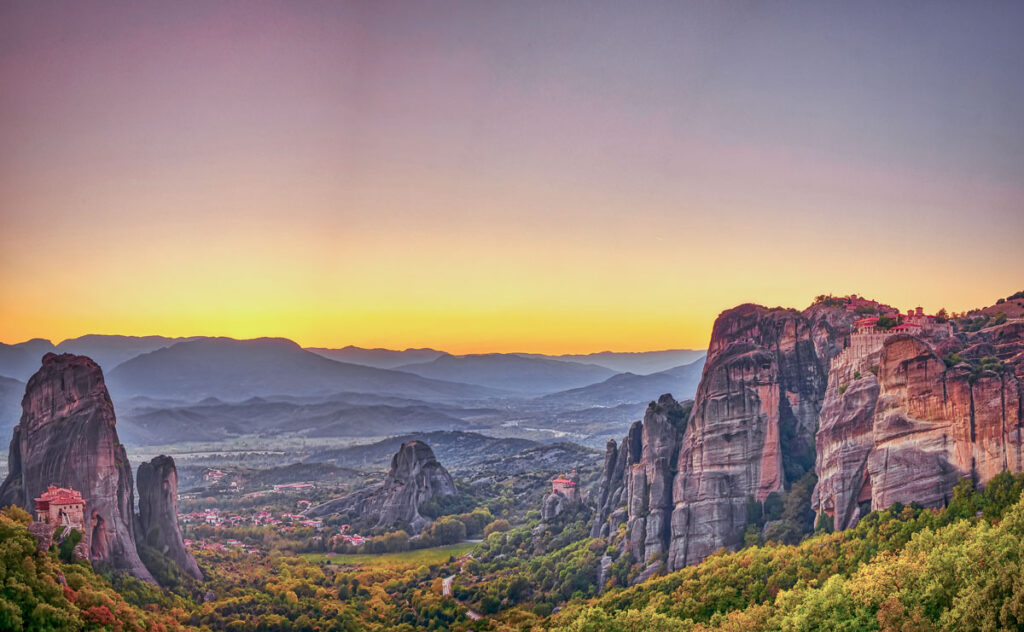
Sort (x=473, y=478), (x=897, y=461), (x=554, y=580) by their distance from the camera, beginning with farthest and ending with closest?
(x=473, y=478) < (x=554, y=580) < (x=897, y=461)

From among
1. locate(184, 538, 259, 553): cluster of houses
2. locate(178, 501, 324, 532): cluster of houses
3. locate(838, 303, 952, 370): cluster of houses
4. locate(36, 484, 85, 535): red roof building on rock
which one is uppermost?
locate(838, 303, 952, 370): cluster of houses

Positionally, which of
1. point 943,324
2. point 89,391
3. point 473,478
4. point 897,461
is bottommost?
point 473,478

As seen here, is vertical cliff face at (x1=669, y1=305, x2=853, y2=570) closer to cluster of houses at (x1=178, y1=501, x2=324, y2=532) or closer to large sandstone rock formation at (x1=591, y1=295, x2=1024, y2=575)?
large sandstone rock formation at (x1=591, y1=295, x2=1024, y2=575)

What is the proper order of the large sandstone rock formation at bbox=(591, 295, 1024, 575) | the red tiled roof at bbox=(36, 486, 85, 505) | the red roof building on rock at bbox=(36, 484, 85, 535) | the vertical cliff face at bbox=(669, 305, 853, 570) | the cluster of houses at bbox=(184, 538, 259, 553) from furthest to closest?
1. the cluster of houses at bbox=(184, 538, 259, 553)
2. the vertical cliff face at bbox=(669, 305, 853, 570)
3. the red tiled roof at bbox=(36, 486, 85, 505)
4. the red roof building on rock at bbox=(36, 484, 85, 535)
5. the large sandstone rock formation at bbox=(591, 295, 1024, 575)

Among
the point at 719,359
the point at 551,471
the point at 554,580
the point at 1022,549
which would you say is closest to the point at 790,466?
the point at 719,359

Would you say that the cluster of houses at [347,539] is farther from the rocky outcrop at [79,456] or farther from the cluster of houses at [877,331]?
the cluster of houses at [877,331]

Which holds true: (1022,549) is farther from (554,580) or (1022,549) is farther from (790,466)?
(554,580)

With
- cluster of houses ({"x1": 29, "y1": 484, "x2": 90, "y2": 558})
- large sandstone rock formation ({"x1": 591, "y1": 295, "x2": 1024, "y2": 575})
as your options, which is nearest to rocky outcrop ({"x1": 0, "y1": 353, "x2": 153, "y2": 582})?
cluster of houses ({"x1": 29, "y1": 484, "x2": 90, "y2": 558})

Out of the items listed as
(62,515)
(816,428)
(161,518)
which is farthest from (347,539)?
(816,428)
